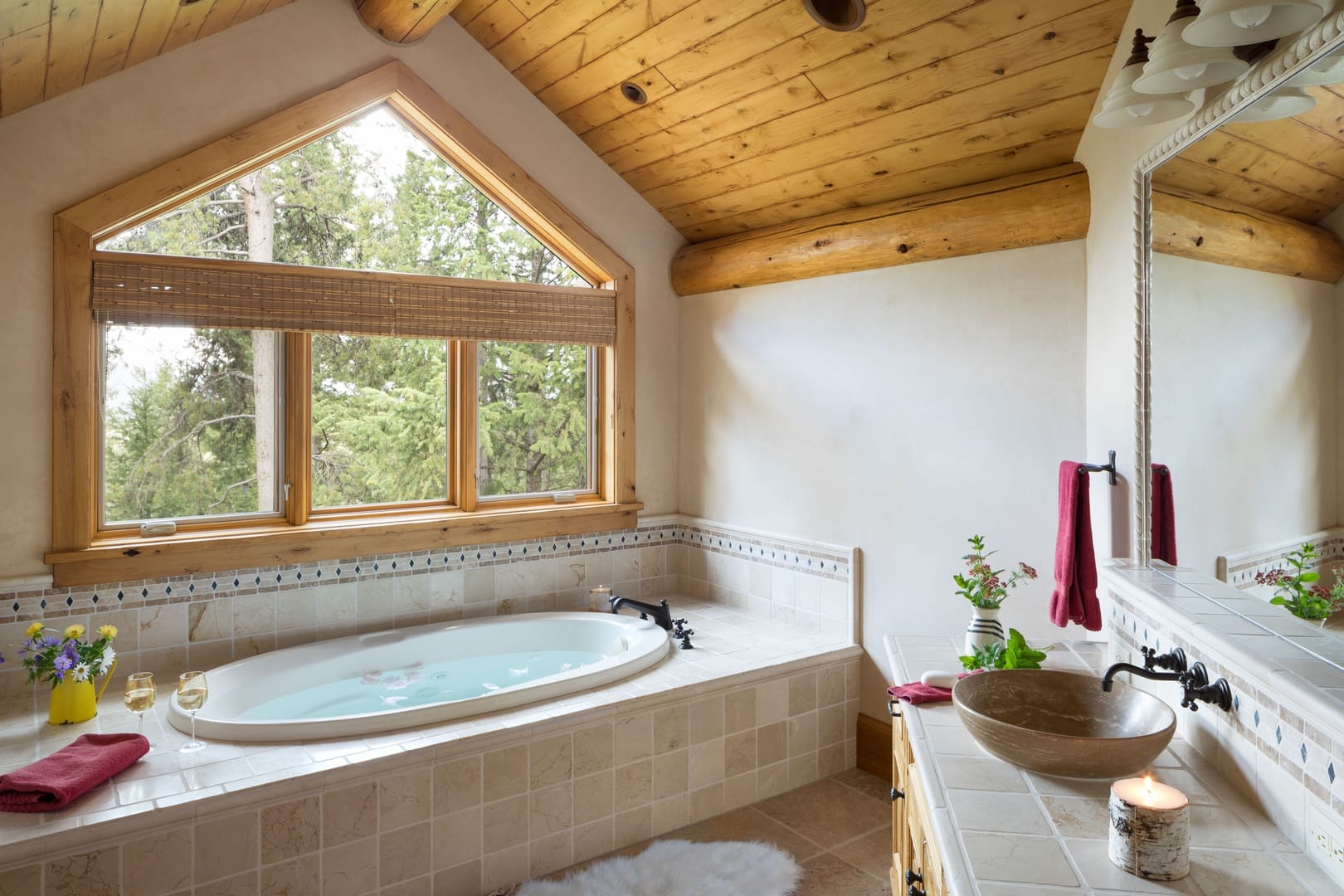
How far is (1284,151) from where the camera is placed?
5.04 feet

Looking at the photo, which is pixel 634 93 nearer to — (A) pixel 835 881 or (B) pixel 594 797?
(B) pixel 594 797

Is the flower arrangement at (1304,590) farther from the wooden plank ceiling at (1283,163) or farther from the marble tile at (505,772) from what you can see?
the marble tile at (505,772)

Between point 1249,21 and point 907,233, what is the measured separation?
5.87ft

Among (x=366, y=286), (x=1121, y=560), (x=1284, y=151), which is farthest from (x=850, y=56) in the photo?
(x=366, y=286)

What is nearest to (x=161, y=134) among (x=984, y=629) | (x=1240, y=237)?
(x=984, y=629)

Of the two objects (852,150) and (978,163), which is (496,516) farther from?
(978,163)

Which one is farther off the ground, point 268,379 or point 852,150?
point 852,150

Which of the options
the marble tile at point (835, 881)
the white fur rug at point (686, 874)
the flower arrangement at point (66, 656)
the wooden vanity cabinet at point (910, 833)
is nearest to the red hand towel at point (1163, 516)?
the wooden vanity cabinet at point (910, 833)

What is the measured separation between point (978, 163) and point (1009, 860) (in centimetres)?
241

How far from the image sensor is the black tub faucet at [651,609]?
362 centimetres

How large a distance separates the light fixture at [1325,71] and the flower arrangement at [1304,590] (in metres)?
0.75

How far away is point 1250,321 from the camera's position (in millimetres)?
1623

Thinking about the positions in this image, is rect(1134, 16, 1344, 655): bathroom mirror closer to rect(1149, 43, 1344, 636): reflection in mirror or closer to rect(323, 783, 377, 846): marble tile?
rect(1149, 43, 1344, 636): reflection in mirror

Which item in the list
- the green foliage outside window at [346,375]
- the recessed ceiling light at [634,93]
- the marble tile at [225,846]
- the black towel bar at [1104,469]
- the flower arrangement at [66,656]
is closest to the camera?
the marble tile at [225,846]
